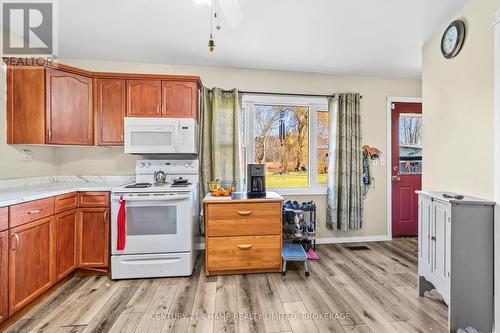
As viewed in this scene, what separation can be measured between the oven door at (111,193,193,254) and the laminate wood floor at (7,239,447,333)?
0.34 meters

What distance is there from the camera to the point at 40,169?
9.01 ft

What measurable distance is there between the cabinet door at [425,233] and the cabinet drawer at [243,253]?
4.13 feet

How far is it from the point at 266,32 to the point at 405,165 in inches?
113

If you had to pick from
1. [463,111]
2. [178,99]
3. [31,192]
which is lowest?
[31,192]

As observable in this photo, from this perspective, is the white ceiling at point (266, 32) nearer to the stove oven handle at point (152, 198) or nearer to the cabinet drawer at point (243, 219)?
the stove oven handle at point (152, 198)

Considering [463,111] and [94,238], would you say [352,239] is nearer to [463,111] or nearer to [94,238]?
[463,111]

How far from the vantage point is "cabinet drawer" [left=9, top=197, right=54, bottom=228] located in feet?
5.78

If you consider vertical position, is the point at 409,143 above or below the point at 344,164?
above

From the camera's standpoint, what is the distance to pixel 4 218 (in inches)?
66.5

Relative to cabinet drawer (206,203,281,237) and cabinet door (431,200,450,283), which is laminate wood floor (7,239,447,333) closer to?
cabinet door (431,200,450,283)

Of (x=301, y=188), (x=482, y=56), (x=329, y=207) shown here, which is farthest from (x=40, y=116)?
(x=482, y=56)

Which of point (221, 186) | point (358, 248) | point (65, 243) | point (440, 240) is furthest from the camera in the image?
point (358, 248)

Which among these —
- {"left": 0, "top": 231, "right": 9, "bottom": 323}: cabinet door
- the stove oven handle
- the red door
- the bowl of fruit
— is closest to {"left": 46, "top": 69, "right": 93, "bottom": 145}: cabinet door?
the stove oven handle

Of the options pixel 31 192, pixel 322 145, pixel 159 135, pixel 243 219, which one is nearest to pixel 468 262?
pixel 243 219
